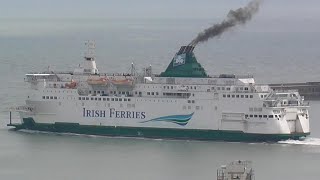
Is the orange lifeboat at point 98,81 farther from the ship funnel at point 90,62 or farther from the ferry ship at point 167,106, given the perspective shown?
the ship funnel at point 90,62

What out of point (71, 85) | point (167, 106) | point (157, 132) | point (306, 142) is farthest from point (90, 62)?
point (306, 142)

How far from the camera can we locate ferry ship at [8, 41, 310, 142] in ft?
134

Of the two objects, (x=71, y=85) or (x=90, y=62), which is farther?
(x=90, y=62)

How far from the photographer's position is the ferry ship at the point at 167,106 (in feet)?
134

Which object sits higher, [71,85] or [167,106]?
[71,85]

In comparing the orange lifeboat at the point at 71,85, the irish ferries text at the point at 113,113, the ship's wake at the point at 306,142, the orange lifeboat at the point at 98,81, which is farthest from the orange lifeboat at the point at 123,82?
the ship's wake at the point at 306,142

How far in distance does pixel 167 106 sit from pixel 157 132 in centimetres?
99

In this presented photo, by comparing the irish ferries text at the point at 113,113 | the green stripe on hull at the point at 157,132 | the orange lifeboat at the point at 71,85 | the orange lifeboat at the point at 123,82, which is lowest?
the green stripe on hull at the point at 157,132

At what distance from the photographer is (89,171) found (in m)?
34.6

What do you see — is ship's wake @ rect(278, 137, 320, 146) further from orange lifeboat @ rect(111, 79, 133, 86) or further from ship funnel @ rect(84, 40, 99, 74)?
ship funnel @ rect(84, 40, 99, 74)

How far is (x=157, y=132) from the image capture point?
138 feet

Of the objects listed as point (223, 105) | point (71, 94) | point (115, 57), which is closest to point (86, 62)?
point (71, 94)

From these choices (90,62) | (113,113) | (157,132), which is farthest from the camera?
(90,62)

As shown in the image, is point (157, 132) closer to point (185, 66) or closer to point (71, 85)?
point (185, 66)
